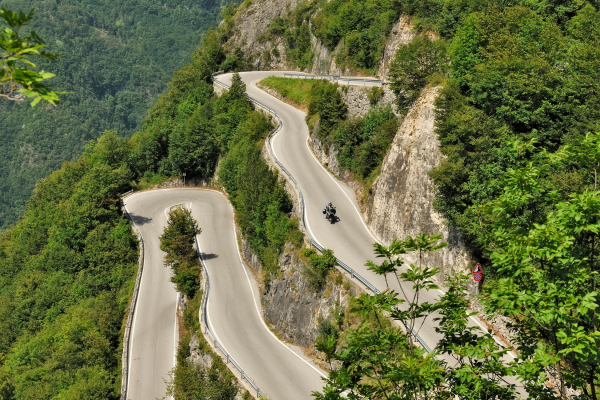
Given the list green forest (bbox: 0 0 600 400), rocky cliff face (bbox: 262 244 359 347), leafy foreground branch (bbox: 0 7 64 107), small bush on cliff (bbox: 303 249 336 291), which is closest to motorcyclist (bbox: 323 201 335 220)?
green forest (bbox: 0 0 600 400)

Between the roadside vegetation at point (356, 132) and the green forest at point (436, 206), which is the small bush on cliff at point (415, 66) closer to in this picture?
the green forest at point (436, 206)

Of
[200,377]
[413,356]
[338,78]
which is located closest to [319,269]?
[200,377]

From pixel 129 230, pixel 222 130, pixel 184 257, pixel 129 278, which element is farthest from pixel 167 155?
pixel 184 257

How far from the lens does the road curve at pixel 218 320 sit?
78.2 feet

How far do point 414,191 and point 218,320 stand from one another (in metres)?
13.7

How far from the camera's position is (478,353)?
9062 millimetres

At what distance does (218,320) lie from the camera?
29.8 m

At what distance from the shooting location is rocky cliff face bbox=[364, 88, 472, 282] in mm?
23797

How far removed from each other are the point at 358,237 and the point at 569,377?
64.7ft

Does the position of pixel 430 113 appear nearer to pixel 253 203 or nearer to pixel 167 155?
pixel 253 203

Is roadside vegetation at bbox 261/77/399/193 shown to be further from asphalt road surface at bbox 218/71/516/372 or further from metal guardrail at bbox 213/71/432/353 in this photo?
metal guardrail at bbox 213/71/432/353

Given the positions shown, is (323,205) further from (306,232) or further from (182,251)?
(182,251)

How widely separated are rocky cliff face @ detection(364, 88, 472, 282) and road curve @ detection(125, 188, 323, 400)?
8192 millimetres

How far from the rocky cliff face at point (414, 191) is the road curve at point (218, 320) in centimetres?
819
